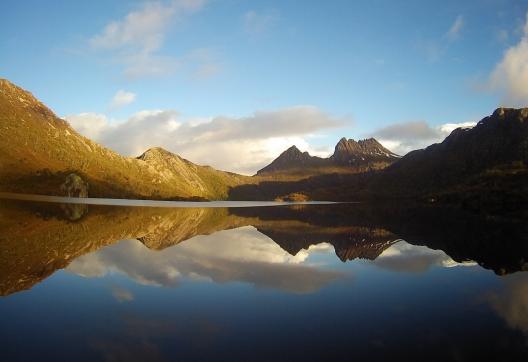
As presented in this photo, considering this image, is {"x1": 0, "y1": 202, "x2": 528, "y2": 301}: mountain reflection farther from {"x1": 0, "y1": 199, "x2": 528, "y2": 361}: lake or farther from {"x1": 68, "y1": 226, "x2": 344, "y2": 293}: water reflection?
{"x1": 0, "y1": 199, "x2": 528, "y2": 361}: lake

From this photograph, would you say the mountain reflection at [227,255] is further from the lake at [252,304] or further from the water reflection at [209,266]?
the lake at [252,304]

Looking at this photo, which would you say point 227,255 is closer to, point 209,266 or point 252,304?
point 209,266

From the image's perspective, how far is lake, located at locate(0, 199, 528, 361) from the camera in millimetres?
12727

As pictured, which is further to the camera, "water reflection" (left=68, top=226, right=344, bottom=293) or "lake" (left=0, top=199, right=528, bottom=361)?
"water reflection" (left=68, top=226, right=344, bottom=293)

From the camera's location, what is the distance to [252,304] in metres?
18.4

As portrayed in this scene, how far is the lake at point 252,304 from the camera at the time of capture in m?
12.7

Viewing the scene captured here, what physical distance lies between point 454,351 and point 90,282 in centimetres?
1864

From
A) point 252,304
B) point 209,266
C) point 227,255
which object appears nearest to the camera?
point 252,304

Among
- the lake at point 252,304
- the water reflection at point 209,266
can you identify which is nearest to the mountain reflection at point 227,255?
the water reflection at point 209,266

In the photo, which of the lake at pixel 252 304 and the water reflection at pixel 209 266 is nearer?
the lake at pixel 252 304

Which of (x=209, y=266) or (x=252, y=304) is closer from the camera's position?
(x=252, y=304)

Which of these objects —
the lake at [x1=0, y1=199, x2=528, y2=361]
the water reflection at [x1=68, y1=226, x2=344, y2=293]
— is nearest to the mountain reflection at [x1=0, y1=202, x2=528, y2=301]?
the water reflection at [x1=68, y1=226, x2=344, y2=293]

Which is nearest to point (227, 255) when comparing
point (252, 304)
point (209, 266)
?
point (209, 266)

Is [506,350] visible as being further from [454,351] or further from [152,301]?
[152,301]
